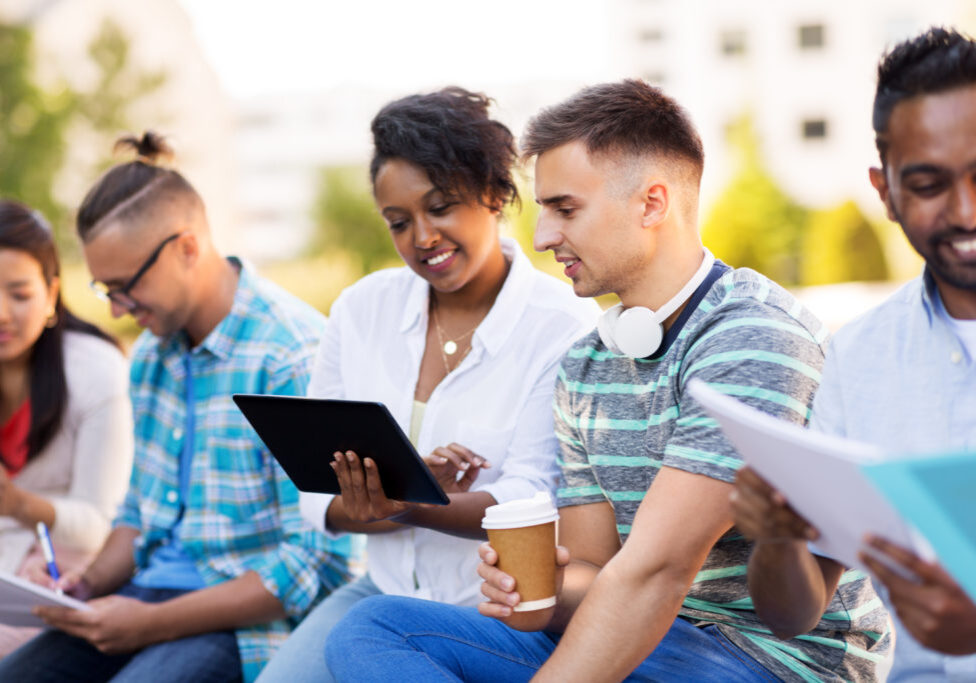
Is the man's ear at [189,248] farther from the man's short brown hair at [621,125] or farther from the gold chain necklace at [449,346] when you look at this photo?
the man's short brown hair at [621,125]

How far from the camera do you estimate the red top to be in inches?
152

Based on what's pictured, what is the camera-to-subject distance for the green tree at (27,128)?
72.7 feet

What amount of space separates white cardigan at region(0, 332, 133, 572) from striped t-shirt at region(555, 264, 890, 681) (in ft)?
6.97

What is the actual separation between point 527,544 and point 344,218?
126ft

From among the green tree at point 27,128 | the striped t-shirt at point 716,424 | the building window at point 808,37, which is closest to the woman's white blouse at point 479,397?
the striped t-shirt at point 716,424

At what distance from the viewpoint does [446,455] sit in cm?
274

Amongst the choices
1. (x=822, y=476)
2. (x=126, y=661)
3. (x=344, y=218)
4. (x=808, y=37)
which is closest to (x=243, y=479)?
(x=126, y=661)

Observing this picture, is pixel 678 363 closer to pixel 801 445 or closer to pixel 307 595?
pixel 801 445

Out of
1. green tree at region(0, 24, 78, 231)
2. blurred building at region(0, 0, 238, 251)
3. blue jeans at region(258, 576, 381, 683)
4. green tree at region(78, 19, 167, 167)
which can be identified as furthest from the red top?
green tree at region(78, 19, 167, 167)

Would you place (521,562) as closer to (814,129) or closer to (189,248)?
(189,248)

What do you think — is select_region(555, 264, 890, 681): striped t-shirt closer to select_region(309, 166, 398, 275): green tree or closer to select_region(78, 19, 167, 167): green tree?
select_region(78, 19, 167, 167): green tree

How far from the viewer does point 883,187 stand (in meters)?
1.88

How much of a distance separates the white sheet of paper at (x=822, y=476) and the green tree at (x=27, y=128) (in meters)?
22.7

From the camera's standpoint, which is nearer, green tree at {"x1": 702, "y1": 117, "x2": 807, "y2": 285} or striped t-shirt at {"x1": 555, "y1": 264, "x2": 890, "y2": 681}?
striped t-shirt at {"x1": 555, "y1": 264, "x2": 890, "y2": 681}
